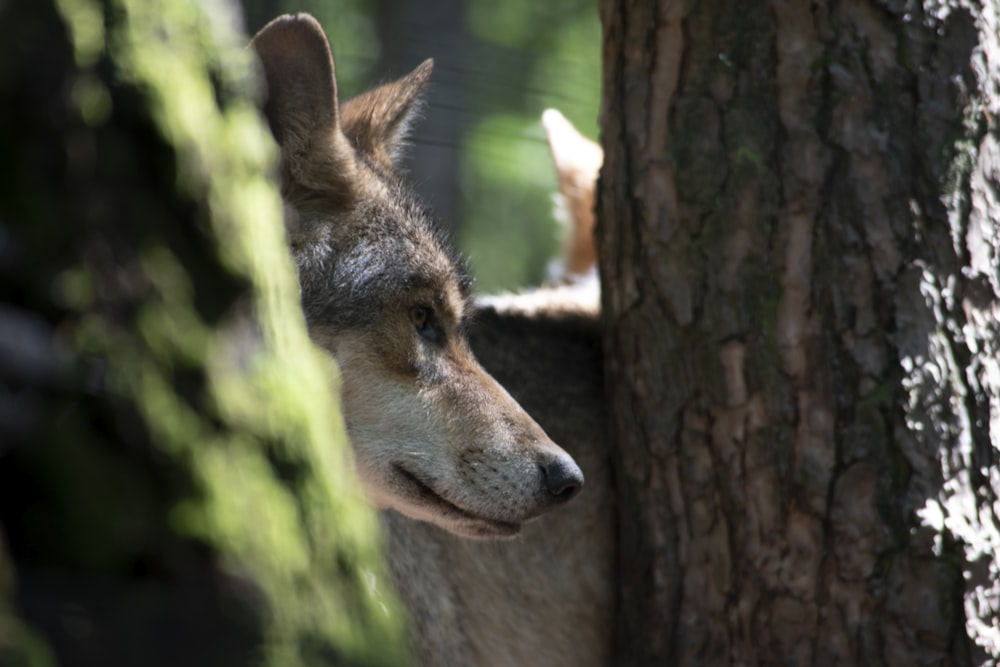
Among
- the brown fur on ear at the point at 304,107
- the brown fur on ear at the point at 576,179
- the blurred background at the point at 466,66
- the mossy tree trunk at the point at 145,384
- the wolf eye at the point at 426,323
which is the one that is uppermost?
the blurred background at the point at 466,66

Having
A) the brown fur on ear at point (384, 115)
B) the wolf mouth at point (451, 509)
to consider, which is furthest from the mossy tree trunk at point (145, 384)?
the brown fur on ear at point (384, 115)

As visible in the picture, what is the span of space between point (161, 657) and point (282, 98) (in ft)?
6.11

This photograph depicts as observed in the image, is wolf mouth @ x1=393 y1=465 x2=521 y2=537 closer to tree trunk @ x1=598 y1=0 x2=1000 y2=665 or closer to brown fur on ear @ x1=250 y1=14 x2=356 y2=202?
tree trunk @ x1=598 y1=0 x2=1000 y2=665

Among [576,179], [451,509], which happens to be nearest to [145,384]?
[451,509]

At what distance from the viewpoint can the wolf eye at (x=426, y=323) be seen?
2.97 metres

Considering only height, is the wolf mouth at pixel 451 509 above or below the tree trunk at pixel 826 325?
below

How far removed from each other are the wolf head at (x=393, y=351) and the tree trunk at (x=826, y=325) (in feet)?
1.64

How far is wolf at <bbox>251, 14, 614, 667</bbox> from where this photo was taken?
2.82m

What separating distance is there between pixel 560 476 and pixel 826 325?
2.64ft

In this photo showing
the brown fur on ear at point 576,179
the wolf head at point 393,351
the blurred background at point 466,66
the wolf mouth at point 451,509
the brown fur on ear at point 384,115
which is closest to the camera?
the wolf head at point 393,351

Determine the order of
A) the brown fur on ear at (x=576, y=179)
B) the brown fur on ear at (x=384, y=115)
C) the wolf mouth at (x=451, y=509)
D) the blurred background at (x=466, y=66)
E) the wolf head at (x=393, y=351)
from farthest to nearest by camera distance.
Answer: the blurred background at (x=466, y=66) → the brown fur on ear at (x=576, y=179) → the brown fur on ear at (x=384, y=115) → the wolf mouth at (x=451, y=509) → the wolf head at (x=393, y=351)

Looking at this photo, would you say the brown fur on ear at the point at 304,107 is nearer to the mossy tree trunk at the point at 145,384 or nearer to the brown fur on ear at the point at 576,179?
the mossy tree trunk at the point at 145,384

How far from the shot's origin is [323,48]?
2701 mm

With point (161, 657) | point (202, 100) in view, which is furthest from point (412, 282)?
point (161, 657)
